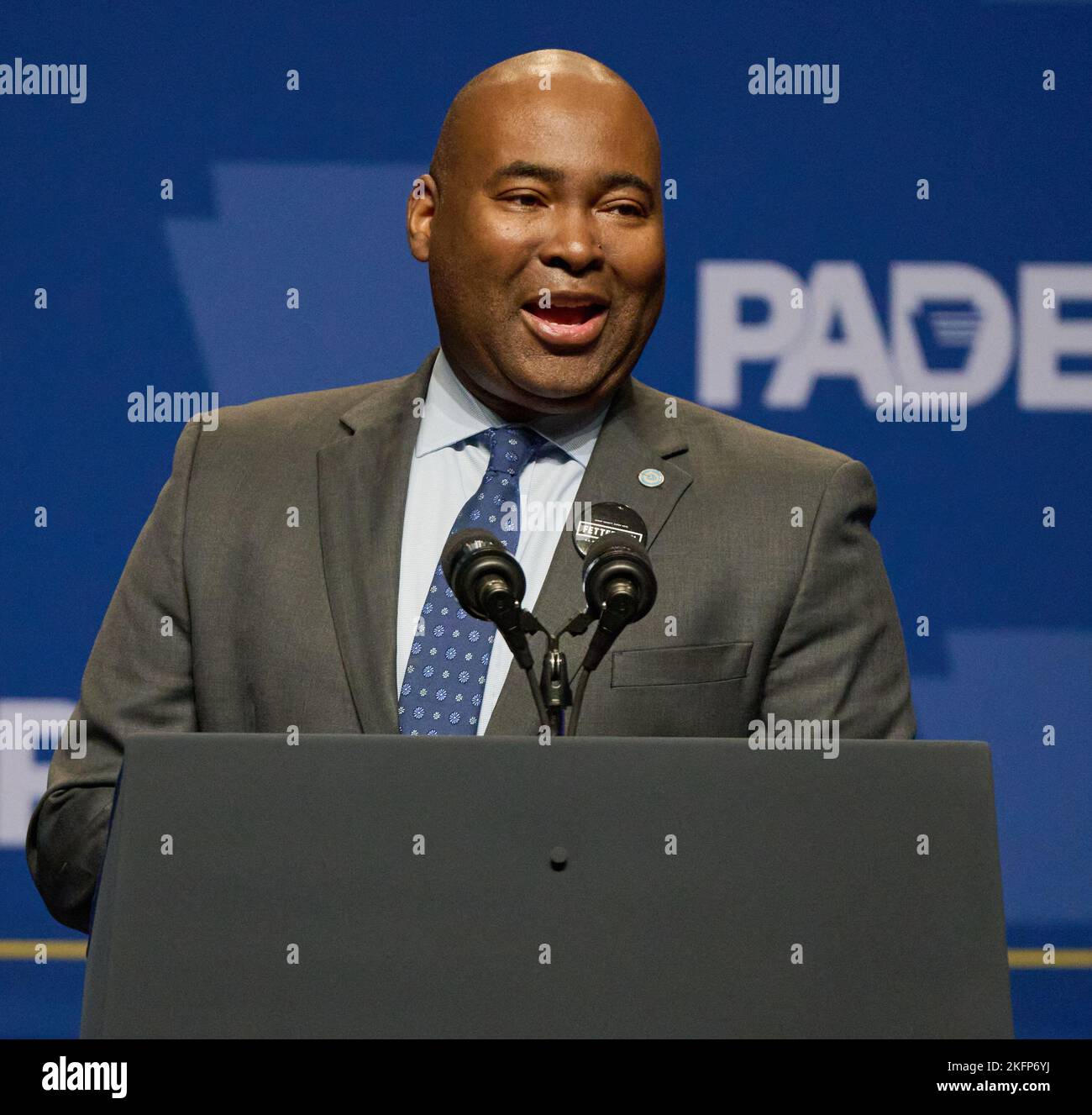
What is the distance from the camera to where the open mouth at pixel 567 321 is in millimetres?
1774

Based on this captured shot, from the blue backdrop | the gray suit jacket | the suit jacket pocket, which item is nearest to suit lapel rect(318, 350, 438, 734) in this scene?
the gray suit jacket

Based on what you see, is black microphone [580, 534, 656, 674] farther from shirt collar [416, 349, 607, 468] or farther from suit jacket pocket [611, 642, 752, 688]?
shirt collar [416, 349, 607, 468]

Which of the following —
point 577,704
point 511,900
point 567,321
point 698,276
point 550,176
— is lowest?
point 511,900

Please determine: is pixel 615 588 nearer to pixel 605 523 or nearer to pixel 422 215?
pixel 605 523

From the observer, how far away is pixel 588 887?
1.05 metres

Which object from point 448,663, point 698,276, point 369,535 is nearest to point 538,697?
point 448,663

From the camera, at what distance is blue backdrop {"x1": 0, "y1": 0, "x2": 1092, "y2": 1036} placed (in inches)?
112

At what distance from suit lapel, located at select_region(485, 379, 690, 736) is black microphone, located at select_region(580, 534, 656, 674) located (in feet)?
1.12

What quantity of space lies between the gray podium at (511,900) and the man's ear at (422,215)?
100 cm

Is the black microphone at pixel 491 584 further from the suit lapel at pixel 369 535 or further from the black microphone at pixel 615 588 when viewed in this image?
the suit lapel at pixel 369 535

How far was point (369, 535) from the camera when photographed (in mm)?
1768

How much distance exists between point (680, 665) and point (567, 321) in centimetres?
39
